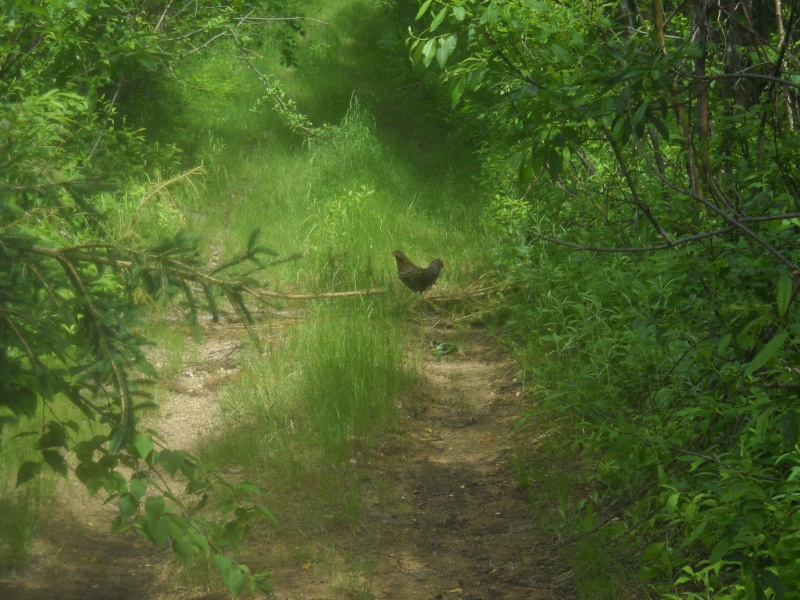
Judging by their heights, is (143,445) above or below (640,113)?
below

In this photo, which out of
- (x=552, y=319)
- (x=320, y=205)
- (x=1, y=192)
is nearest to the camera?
(x=1, y=192)

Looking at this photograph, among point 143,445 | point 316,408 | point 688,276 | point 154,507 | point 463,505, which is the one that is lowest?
point 463,505

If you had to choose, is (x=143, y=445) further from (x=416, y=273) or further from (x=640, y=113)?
(x=416, y=273)

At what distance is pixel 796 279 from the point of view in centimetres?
276

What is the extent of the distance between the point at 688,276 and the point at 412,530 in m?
1.97

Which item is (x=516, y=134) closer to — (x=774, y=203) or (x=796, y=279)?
(x=774, y=203)

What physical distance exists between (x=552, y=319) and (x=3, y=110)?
3.85 m

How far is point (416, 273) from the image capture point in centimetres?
799

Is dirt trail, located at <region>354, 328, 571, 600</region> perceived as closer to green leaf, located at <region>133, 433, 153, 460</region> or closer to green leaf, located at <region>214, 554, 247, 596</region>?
green leaf, located at <region>214, 554, 247, 596</region>

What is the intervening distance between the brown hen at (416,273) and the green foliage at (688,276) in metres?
2.24

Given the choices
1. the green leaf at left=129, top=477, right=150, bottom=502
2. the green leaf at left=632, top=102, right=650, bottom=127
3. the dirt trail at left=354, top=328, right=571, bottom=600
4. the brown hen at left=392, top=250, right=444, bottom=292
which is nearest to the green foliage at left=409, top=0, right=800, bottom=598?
the green leaf at left=632, top=102, right=650, bottom=127

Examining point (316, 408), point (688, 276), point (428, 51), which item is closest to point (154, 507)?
point (428, 51)

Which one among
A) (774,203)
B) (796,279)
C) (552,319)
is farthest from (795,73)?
(552,319)

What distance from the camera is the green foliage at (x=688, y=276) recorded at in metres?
2.91
